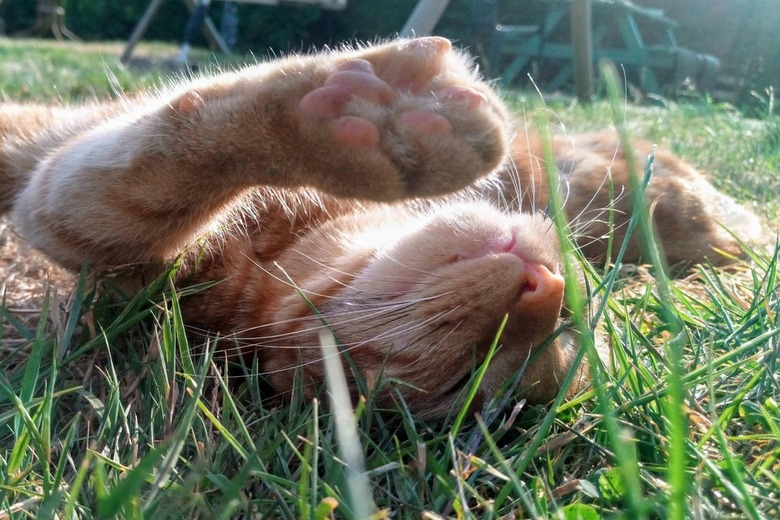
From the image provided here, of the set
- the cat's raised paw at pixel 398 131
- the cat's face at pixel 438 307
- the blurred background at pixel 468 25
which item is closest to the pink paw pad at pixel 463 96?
the cat's raised paw at pixel 398 131

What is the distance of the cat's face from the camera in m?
1.31

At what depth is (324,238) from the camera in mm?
1762

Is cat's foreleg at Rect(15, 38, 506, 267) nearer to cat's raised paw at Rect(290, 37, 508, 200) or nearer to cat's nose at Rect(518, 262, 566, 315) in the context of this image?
cat's raised paw at Rect(290, 37, 508, 200)

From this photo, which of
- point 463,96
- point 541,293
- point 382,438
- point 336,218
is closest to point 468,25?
point 336,218

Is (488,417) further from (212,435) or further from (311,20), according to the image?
(311,20)

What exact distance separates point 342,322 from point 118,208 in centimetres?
55

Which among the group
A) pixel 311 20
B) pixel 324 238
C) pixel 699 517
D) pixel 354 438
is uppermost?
pixel 699 517

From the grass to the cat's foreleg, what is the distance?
15 centimetres

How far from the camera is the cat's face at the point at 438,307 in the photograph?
1309 millimetres

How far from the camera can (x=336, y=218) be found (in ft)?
6.04

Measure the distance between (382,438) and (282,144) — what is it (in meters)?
0.56

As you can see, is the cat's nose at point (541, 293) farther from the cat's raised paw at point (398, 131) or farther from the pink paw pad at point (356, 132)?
the pink paw pad at point (356, 132)

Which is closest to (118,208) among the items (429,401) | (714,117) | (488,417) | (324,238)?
(324,238)

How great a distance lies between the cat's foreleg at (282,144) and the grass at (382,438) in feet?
0.49
